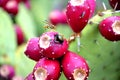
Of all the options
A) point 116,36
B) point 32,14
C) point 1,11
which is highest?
point 116,36

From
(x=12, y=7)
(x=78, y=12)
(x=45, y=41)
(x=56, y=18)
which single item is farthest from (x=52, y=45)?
(x=56, y=18)

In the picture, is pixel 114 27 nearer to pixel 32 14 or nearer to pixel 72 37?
pixel 72 37

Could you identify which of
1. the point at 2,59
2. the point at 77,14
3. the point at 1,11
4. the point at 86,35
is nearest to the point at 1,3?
the point at 1,11

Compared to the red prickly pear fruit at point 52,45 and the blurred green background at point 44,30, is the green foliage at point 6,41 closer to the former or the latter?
the blurred green background at point 44,30

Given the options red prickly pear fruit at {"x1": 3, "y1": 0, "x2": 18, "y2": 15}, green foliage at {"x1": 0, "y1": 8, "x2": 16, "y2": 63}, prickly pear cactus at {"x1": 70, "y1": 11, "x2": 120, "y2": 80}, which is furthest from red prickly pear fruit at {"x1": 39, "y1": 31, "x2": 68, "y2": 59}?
red prickly pear fruit at {"x1": 3, "y1": 0, "x2": 18, "y2": 15}

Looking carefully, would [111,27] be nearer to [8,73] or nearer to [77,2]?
[77,2]

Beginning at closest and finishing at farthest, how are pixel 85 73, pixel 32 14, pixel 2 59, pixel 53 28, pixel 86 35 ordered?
pixel 85 73
pixel 53 28
pixel 86 35
pixel 2 59
pixel 32 14
